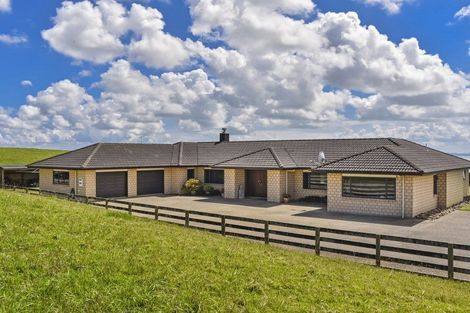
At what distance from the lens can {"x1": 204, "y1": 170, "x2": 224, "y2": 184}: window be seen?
32438 mm

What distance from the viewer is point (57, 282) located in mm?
6605

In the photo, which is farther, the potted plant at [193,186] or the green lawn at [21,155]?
the green lawn at [21,155]

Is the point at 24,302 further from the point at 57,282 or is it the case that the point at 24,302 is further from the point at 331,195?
the point at 331,195

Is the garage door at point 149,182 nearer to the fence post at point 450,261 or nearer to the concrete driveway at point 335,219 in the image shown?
the concrete driveway at point 335,219

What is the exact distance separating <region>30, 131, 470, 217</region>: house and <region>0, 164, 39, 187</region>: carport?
20.1 feet

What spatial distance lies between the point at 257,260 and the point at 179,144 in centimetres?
2940

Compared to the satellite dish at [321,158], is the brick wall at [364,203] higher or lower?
lower

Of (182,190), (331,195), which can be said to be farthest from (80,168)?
(331,195)

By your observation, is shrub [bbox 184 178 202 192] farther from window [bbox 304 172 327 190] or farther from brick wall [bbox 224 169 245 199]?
window [bbox 304 172 327 190]

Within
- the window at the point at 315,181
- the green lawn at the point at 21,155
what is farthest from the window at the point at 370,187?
the green lawn at the point at 21,155

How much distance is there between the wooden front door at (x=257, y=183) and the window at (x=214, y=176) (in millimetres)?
3067

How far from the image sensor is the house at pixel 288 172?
20.9m

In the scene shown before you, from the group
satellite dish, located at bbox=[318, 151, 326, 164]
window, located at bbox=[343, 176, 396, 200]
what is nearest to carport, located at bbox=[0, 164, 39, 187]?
satellite dish, located at bbox=[318, 151, 326, 164]

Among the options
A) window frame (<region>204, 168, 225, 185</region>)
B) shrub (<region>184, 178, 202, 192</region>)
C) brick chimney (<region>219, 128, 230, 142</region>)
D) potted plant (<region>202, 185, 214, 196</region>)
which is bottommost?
potted plant (<region>202, 185, 214, 196</region>)
